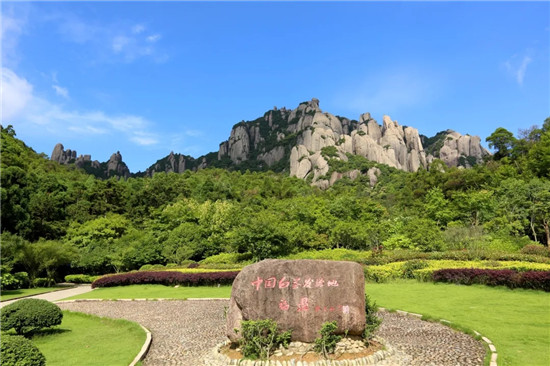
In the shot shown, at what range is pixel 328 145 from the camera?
8406 cm

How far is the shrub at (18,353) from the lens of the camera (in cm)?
415

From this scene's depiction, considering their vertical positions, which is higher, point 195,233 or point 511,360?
point 195,233

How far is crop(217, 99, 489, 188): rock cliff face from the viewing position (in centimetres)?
7862

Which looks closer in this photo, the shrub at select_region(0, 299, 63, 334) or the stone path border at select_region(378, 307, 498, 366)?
the stone path border at select_region(378, 307, 498, 366)

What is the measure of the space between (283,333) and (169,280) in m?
13.7

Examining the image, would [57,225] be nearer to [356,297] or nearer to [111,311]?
[111,311]

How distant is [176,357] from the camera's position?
6508 millimetres

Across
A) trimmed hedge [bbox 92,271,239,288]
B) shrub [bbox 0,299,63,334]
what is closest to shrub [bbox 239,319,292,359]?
shrub [bbox 0,299,63,334]

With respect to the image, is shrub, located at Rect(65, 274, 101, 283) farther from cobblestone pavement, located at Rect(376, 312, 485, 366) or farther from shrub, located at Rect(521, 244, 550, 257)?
shrub, located at Rect(521, 244, 550, 257)

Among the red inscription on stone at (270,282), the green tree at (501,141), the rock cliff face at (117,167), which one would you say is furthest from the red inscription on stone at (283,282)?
the rock cliff face at (117,167)

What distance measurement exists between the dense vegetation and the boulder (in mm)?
16135

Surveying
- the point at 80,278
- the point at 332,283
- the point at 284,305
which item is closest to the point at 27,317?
the point at 284,305

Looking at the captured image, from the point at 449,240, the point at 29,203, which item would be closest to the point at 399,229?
the point at 449,240

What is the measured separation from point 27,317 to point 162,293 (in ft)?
25.1
